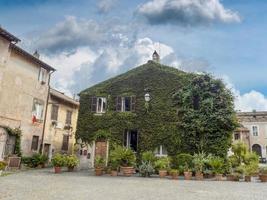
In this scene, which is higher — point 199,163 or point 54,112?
point 54,112

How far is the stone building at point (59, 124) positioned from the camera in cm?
2641

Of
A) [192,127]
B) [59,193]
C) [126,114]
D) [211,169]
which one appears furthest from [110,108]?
[59,193]

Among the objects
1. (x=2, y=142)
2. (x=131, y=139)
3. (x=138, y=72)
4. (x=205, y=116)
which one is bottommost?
(x=2, y=142)

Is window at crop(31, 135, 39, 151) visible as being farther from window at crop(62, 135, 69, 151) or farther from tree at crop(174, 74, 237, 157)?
tree at crop(174, 74, 237, 157)

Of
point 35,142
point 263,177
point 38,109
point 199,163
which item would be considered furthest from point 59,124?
point 263,177

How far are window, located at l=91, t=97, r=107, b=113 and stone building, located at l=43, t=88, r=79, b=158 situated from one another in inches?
209

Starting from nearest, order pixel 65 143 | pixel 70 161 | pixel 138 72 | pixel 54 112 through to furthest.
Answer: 1. pixel 70 161
2. pixel 138 72
3. pixel 54 112
4. pixel 65 143

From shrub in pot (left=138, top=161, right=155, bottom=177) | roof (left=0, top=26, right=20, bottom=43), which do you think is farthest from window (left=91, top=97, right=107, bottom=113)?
roof (left=0, top=26, right=20, bottom=43)

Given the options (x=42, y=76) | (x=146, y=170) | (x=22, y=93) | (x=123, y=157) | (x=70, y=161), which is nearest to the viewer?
(x=146, y=170)

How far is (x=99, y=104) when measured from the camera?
23656 millimetres

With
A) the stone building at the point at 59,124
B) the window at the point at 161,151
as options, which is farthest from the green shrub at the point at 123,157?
the stone building at the point at 59,124

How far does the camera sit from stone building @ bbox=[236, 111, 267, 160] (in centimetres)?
4825

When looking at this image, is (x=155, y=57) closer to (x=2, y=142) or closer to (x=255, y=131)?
(x=2, y=142)

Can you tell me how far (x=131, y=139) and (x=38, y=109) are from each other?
30.3ft
